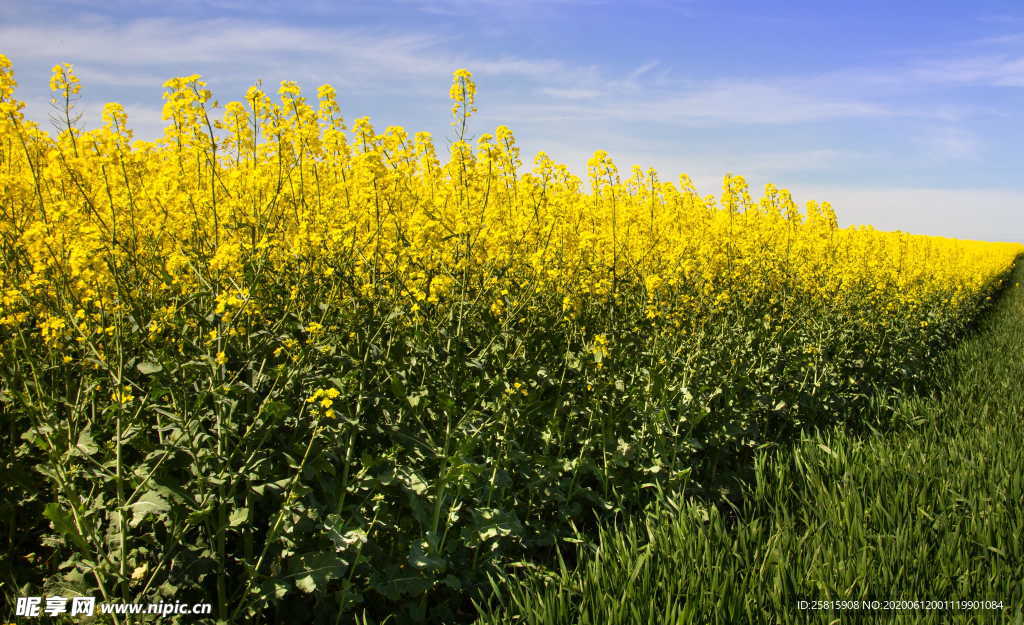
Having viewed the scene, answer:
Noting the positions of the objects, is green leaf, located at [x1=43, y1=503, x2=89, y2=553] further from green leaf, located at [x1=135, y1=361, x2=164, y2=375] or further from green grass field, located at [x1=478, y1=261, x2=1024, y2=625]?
green grass field, located at [x1=478, y1=261, x2=1024, y2=625]

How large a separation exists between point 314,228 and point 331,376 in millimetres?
1162

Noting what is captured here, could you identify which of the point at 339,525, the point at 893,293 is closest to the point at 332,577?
the point at 339,525

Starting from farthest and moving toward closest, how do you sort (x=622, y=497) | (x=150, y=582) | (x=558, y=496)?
(x=622, y=497)
(x=558, y=496)
(x=150, y=582)

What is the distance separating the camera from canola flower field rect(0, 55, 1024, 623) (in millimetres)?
2277

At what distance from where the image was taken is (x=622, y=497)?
3.17m

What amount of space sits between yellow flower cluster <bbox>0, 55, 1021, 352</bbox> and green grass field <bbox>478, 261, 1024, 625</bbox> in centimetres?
110

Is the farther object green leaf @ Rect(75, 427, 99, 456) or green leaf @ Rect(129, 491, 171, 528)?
green leaf @ Rect(75, 427, 99, 456)

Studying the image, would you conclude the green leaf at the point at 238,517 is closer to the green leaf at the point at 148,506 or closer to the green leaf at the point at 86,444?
the green leaf at the point at 148,506

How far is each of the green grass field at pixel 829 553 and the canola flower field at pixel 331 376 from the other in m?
0.37

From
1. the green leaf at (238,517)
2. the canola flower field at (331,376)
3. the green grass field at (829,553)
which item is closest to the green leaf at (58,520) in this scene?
the canola flower field at (331,376)

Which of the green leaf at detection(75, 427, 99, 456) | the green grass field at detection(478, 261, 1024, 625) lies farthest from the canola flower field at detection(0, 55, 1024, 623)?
the green grass field at detection(478, 261, 1024, 625)

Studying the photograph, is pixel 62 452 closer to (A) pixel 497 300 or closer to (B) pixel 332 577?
(B) pixel 332 577

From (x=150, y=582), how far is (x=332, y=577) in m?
0.58

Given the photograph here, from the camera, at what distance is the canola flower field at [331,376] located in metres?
2.28
